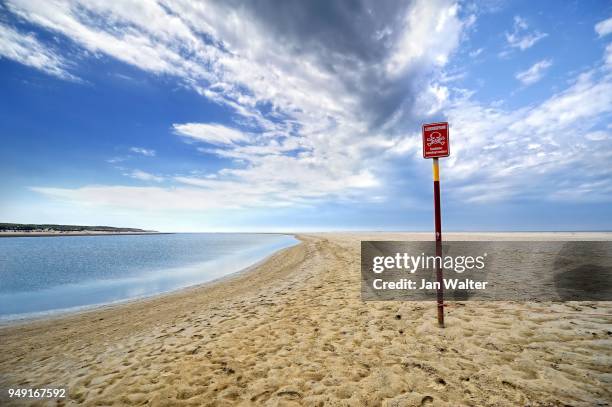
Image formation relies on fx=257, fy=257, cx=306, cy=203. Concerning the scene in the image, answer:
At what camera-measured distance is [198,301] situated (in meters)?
13.0

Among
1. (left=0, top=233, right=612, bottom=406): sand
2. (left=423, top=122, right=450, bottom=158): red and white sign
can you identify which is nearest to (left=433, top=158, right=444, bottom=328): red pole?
(left=423, top=122, right=450, bottom=158): red and white sign

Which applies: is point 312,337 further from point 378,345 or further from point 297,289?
point 297,289

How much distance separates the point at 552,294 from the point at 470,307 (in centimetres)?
358

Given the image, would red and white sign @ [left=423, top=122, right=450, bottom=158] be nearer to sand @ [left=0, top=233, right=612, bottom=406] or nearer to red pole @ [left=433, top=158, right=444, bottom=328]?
red pole @ [left=433, top=158, right=444, bottom=328]

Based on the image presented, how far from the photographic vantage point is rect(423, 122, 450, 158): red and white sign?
21.2ft

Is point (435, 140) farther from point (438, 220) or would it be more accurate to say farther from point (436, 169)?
point (438, 220)

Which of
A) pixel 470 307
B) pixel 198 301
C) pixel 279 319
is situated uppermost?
pixel 470 307

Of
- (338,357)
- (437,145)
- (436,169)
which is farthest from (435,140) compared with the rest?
(338,357)

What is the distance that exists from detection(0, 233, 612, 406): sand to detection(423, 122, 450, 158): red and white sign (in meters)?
4.49

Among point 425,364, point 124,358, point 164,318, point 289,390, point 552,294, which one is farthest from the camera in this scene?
point 164,318

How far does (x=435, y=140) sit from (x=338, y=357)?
18.6ft

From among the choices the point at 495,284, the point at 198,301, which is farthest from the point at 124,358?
the point at 495,284

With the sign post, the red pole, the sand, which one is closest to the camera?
the sand

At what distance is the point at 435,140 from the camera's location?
6559 mm
